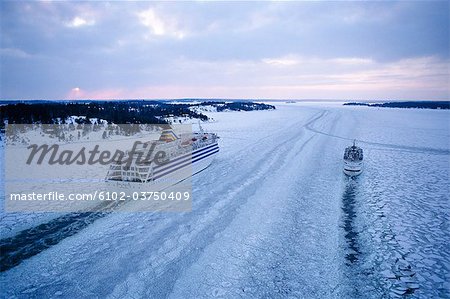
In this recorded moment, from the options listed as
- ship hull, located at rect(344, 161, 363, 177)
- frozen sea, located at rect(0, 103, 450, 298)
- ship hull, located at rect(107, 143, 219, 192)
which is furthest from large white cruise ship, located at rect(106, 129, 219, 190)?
ship hull, located at rect(344, 161, 363, 177)

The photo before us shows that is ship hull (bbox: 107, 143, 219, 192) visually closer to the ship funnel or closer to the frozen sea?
the frozen sea

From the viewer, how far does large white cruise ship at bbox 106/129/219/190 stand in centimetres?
1382

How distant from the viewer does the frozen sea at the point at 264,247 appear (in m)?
7.48

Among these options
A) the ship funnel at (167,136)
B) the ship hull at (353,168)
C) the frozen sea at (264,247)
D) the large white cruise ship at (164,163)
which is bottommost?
the frozen sea at (264,247)

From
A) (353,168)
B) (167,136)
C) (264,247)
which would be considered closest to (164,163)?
(167,136)

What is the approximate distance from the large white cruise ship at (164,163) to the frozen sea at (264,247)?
65.8 inches

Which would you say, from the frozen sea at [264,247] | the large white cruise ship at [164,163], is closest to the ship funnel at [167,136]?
→ the large white cruise ship at [164,163]

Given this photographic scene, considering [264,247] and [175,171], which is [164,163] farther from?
[264,247]

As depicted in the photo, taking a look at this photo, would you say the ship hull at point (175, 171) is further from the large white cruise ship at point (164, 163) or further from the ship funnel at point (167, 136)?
the ship funnel at point (167, 136)

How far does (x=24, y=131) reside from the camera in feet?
115

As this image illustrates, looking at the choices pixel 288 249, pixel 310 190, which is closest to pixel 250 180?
pixel 310 190

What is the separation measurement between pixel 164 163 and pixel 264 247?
7902mm

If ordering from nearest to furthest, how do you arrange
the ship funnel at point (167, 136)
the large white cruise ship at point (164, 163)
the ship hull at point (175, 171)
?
the ship hull at point (175, 171) → the large white cruise ship at point (164, 163) → the ship funnel at point (167, 136)

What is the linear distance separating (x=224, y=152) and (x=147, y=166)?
38.2 feet
